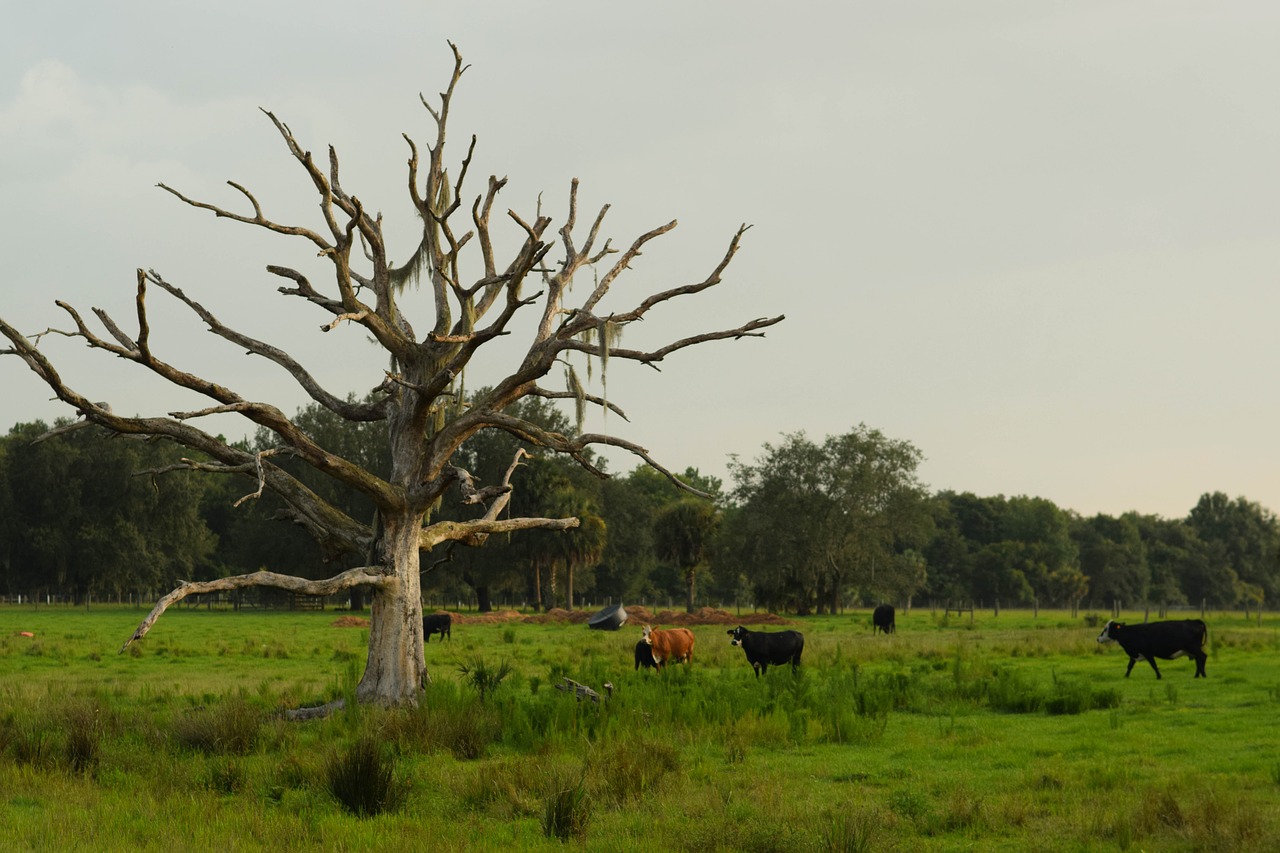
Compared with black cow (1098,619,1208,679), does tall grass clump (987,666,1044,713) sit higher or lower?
lower

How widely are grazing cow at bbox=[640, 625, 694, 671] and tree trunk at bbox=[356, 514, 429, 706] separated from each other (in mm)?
7720

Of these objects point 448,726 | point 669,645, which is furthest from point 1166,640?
point 448,726

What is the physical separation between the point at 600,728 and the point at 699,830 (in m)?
5.17


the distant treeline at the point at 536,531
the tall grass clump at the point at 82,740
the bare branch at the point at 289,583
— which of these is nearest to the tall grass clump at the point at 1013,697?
the bare branch at the point at 289,583

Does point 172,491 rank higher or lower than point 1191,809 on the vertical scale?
higher

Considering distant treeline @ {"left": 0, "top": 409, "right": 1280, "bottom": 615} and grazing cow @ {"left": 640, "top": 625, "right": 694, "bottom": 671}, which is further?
distant treeline @ {"left": 0, "top": 409, "right": 1280, "bottom": 615}

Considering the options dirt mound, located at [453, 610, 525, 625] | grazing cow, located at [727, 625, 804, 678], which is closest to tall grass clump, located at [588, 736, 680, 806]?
grazing cow, located at [727, 625, 804, 678]

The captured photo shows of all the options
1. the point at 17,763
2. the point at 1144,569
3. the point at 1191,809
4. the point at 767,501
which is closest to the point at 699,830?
the point at 1191,809

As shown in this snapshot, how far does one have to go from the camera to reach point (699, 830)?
32.0 feet

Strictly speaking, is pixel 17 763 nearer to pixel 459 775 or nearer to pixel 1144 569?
pixel 459 775

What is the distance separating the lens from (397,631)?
688 inches

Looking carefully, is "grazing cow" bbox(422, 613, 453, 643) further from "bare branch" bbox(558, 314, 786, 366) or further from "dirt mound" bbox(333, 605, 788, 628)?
"bare branch" bbox(558, 314, 786, 366)

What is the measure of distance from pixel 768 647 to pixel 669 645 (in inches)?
99.9

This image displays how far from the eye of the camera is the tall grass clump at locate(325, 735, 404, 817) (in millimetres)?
10828
